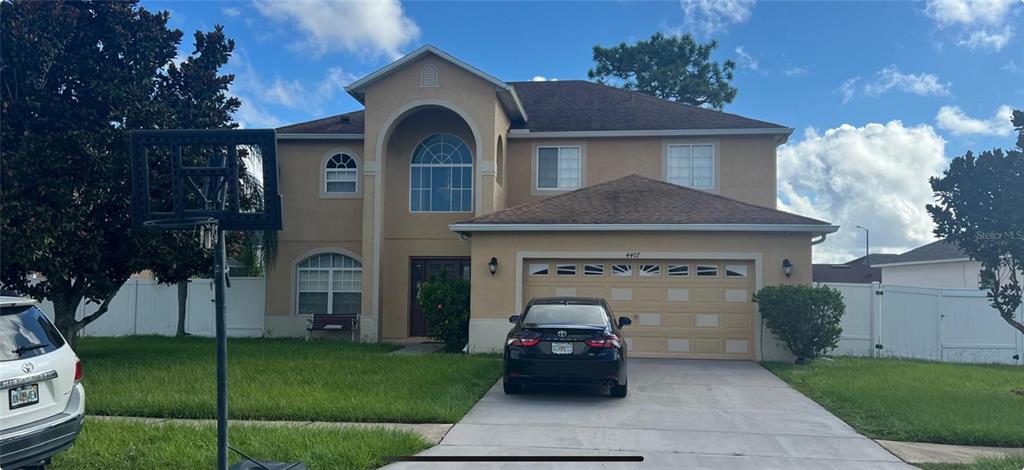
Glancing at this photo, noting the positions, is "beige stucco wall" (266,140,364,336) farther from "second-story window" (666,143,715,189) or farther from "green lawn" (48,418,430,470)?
"green lawn" (48,418,430,470)

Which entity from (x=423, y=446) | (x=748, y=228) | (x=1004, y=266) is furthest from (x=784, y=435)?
(x=748, y=228)

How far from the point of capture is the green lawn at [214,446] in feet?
22.0

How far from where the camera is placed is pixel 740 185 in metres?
18.6

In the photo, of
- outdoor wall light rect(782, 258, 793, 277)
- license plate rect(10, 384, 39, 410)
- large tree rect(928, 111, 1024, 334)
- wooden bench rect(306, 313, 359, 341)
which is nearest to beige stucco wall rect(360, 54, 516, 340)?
wooden bench rect(306, 313, 359, 341)

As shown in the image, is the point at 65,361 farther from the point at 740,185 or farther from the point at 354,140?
the point at 740,185

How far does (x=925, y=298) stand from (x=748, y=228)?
5.04 meters

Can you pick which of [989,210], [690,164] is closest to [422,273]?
[690,164]

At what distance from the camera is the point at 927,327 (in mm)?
16156

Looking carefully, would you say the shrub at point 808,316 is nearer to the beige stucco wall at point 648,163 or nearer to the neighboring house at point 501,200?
the neighboring house at point 501,200

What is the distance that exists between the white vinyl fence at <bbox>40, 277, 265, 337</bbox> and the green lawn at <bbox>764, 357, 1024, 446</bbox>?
527 inches

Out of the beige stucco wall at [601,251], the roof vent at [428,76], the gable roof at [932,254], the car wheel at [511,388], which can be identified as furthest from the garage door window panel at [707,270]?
the gable roof at [932,254]

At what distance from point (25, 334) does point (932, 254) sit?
89.4 ft

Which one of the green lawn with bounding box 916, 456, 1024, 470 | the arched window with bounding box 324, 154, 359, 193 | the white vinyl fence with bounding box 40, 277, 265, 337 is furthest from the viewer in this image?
the white vinyl fence with bounding box 40, 277, 265, 337

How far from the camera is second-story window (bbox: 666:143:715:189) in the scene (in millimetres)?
18844
